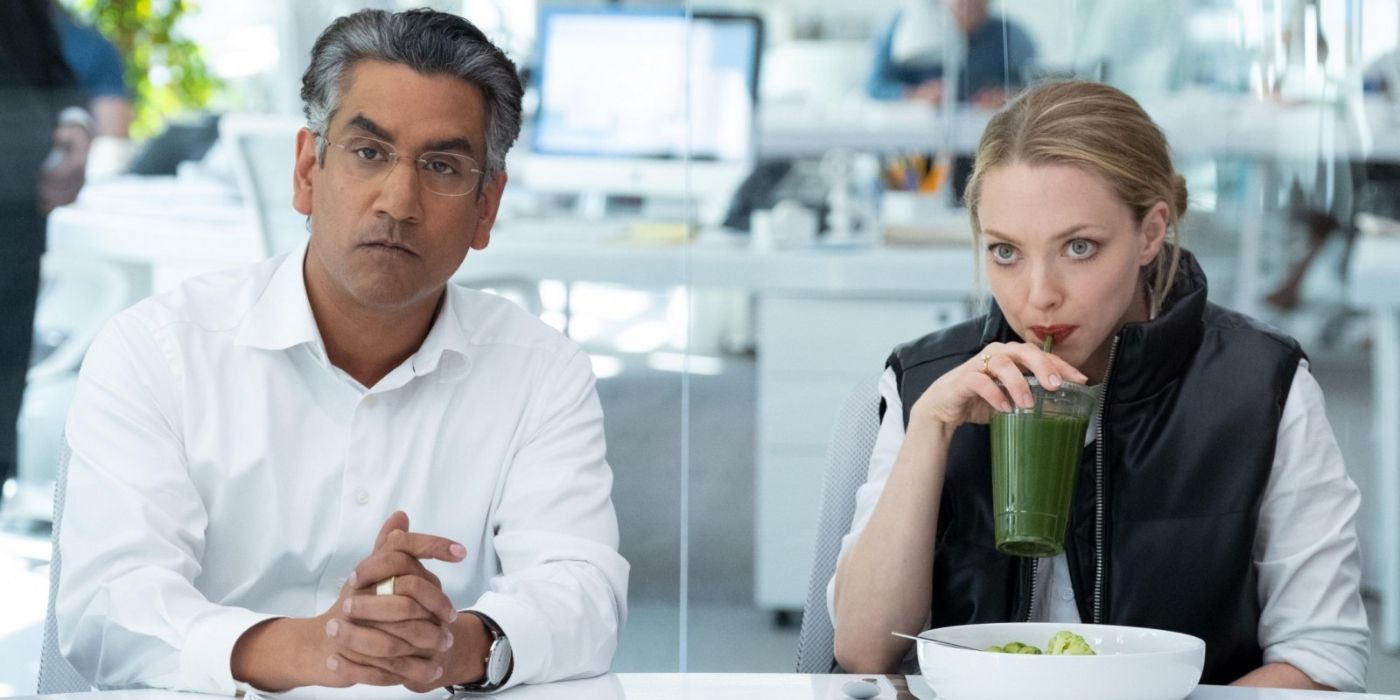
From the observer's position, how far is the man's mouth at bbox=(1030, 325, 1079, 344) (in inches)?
61.7

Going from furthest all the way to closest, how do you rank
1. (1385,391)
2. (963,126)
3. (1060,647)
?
(963,126)
(1385,391)
(1060,647)

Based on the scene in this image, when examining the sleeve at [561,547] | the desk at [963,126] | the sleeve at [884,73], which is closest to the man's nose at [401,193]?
the sleeve at [561,547]

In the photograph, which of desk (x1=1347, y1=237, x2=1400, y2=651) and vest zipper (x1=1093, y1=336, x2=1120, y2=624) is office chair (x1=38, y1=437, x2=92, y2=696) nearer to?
vest zipper (x1=1093, y1=336, x2=1120, y2=624)

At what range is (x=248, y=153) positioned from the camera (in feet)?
11.4

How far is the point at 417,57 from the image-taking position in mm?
1625

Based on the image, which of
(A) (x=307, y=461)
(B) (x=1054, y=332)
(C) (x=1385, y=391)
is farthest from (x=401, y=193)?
(C) (x=1385, y=391)

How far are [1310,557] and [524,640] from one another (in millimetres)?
791

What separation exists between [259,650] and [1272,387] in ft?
3.36

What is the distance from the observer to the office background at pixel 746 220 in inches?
135

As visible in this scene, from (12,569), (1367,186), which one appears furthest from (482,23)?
(1367,186)

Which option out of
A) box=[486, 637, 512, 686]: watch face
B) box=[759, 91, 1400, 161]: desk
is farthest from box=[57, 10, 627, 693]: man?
box=[759, 91, 1400, 161]: desk

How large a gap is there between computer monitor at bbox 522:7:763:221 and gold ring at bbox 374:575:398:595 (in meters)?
2.33

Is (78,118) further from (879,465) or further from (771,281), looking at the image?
(879,465)

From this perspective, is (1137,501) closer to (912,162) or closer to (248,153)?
(912,162)
